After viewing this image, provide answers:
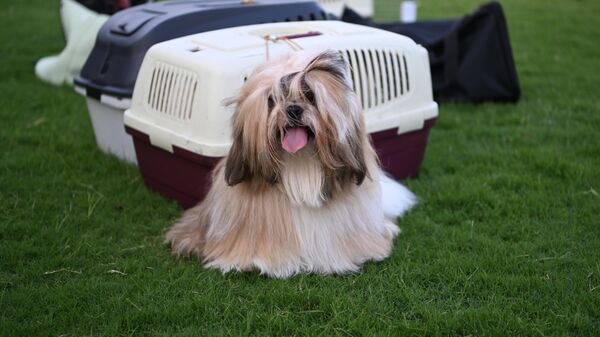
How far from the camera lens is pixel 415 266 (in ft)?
11.8

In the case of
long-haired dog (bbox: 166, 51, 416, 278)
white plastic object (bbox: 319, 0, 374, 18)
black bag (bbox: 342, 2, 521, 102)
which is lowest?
white plastic object (bbox: 319, 0, 374, 18)

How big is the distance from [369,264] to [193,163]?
118 cm

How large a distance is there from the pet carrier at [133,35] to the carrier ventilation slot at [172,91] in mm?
431

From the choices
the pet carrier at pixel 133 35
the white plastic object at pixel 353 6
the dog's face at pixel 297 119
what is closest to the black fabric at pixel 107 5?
the pet carrier at pixel 133 35

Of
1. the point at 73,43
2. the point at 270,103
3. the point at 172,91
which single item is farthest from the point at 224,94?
the point at 73,43

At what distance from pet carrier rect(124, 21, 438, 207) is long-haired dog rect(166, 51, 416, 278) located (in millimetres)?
316

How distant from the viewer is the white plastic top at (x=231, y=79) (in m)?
3.87

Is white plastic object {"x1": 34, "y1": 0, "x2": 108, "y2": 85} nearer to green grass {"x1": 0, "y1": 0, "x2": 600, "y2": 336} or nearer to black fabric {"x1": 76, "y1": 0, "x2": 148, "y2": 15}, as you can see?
black fabric {"x1": 76, "y1": 0, "x2": 148, "y2": 15}

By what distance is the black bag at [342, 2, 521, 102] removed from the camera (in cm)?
619

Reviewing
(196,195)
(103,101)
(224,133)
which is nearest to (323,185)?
(224,133)

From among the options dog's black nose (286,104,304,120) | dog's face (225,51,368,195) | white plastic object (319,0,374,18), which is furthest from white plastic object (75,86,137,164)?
white plastic object (319,0,374,18)

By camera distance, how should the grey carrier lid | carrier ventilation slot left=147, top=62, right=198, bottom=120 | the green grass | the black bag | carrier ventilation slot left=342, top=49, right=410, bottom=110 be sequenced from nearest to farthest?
the green grass
carrier ventilation slot left=147, top=62, right=198, bottom=120
carrier ventilation slot left=342, top=49, right=410, bottom=110
the grey carrier lid
the black bag

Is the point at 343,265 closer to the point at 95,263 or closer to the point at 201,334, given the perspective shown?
the point at 201,334

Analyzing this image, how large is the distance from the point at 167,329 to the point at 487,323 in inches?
53.6
